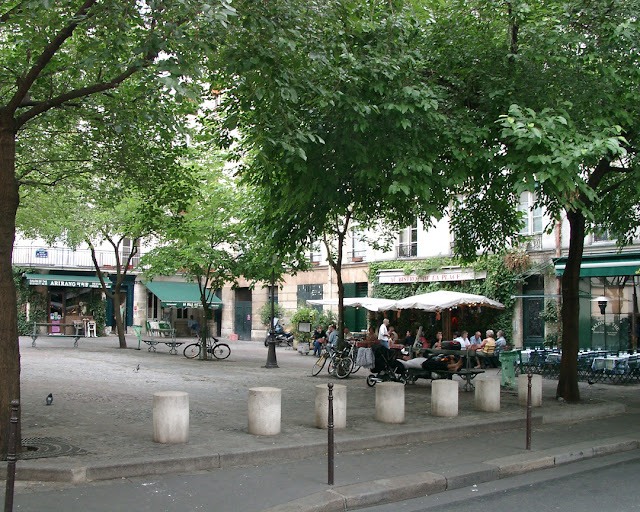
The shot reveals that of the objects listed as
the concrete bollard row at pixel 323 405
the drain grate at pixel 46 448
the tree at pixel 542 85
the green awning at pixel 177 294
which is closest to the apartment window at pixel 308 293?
the green awning at pixel 177 294

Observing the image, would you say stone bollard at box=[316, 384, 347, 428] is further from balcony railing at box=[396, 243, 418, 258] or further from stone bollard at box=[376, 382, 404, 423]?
balcony railing at box=[396, 243, 418, 258]

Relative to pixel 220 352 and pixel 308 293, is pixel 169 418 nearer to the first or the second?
pixel 220 352

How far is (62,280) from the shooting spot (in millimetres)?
34875

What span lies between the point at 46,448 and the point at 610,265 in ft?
66.2

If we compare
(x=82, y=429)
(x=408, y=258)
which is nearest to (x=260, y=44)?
(x=82, y=429)

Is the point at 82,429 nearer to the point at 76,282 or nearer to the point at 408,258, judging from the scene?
the point at 408,258

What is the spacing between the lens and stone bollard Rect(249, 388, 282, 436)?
898 centimetres

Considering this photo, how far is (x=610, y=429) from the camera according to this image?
10977 millimetres

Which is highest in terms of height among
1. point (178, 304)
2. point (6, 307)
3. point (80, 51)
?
point (80, 51)

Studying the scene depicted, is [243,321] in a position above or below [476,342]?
below

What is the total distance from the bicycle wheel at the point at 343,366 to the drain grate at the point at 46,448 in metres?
10.2

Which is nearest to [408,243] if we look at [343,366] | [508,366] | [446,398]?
[343,366]

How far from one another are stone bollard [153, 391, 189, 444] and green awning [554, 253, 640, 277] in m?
16.9

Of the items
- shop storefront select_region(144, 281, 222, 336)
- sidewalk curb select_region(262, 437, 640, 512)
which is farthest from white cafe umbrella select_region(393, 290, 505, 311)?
shop storefront select_region(144, 281, 222, 336)
